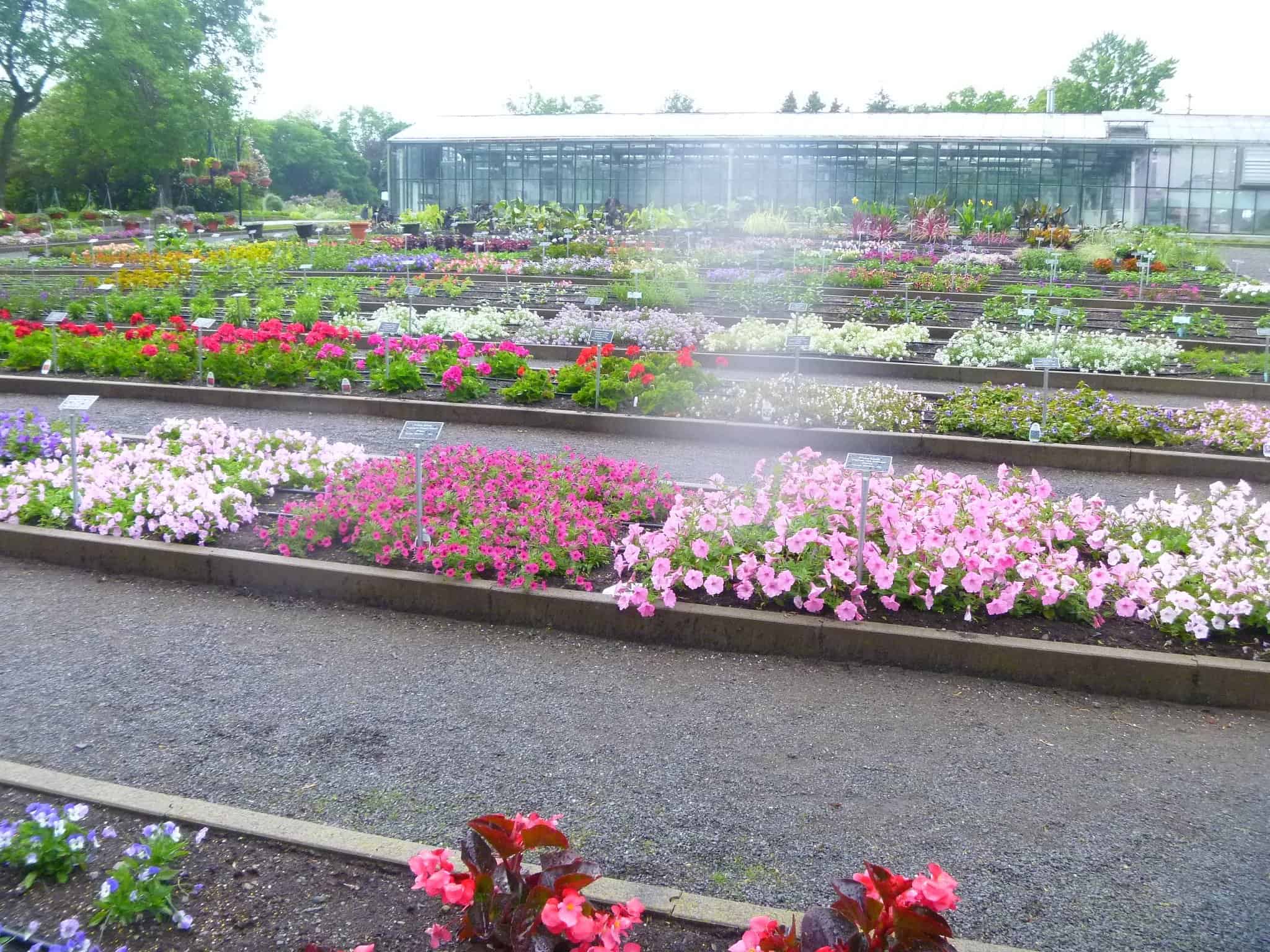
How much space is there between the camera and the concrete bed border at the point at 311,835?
326cm

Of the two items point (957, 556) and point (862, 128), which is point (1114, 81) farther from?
point (957, 556)

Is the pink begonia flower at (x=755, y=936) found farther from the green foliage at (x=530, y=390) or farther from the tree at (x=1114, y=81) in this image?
the tree at (x=1114, y=81)

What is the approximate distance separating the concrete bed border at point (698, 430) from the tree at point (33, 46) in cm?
3560

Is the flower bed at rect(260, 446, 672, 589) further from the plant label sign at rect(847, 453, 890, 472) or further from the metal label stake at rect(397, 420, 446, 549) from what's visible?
the plant label sign at rect(847, 453, 890, 472)

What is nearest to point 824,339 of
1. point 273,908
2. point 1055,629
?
point 1055,629

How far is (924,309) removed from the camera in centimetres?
1825

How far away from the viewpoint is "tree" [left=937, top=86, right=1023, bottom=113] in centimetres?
7688

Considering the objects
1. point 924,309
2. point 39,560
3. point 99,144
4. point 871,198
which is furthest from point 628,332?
point 99,144

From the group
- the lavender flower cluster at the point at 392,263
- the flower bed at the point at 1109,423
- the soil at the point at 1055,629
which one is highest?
the lavender flower cluster at the point at 392,263

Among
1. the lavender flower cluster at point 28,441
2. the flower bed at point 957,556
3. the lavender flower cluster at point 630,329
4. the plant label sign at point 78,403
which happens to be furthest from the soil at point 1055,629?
the lavender flower cluster at point 630,329

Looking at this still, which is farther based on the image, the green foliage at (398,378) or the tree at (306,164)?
the tree at (306,164)

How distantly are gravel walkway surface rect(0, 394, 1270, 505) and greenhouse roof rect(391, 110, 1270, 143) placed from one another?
31.4 metres

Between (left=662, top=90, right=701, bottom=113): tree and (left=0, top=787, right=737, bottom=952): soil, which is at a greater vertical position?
(left=662, top=90, right=701, bottom=113): tree

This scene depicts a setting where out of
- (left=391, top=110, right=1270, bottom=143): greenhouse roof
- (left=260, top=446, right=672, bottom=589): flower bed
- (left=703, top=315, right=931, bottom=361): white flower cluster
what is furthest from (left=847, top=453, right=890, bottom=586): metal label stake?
(left=391, top=110, right=1270, bottom=143): greenhouse roof
